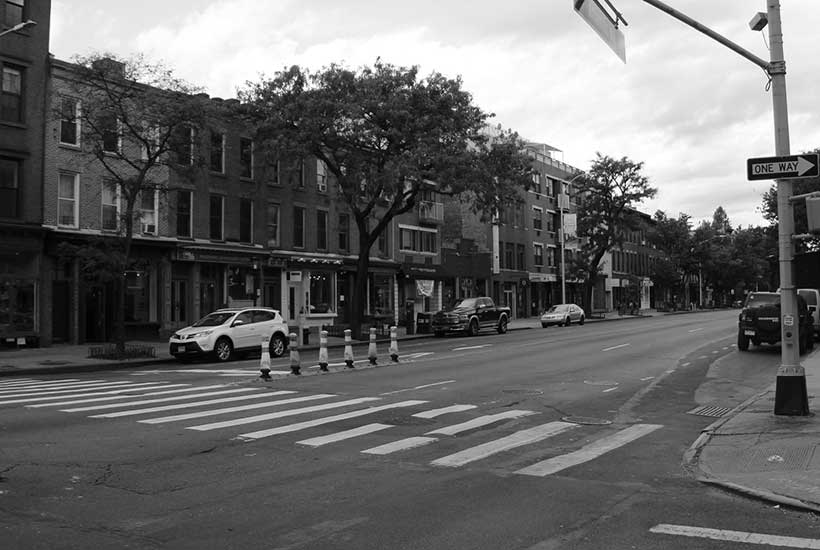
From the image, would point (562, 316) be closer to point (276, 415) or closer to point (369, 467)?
point (276, 415)

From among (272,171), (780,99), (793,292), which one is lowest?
(793,292)

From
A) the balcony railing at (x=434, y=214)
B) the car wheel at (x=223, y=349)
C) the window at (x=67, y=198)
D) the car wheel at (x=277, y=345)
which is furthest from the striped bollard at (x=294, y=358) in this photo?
the balcony railing at (x=434, y=214)

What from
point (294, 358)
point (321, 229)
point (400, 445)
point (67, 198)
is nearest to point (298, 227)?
point (321, 229)

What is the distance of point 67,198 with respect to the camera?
2741 centimetres

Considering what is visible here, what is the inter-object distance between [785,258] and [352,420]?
691 centimetres

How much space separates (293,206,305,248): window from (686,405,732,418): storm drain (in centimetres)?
2699

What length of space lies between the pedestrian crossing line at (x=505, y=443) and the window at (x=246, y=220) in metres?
25.8

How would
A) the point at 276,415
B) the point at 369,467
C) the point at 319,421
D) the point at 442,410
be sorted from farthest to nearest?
1. the point at 442,410
2. the point at 276,415
3. the point at 319,421
4. the point at 369,467

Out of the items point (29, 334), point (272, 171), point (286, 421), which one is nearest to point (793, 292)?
point (286, 421)

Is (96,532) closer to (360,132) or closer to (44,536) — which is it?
(44,536)

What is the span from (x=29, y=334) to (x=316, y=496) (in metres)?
23.0

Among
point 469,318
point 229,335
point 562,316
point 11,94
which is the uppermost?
point 11,94

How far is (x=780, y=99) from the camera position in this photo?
36.0ft

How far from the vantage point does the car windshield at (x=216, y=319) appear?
2334cm
